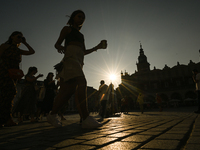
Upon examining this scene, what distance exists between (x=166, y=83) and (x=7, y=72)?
54.7m

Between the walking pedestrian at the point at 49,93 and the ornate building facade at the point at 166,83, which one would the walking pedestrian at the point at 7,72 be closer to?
the walking pedestrian at the point at 49,93

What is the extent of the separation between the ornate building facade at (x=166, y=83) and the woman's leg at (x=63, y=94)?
1953 inches

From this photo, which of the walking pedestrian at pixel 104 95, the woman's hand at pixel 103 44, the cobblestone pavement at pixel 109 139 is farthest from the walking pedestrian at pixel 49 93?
the cobblestone pavement at pixel 109 139

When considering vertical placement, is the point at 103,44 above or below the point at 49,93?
above

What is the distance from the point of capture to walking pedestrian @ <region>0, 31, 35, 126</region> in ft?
10.8

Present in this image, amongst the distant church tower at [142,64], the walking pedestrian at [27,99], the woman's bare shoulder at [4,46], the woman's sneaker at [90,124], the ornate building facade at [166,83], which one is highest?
the distant church tower at [142,64]

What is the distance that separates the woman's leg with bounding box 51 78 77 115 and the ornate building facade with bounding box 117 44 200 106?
4961cm

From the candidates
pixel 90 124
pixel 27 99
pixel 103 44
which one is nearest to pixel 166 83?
pixel 27 99

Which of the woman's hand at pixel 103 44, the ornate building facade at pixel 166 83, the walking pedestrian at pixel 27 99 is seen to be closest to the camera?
the woman's hand at pixel 103 44

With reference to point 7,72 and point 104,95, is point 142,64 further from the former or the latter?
point 7,72

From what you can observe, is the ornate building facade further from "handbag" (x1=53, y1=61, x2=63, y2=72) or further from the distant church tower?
"handbag" (x1=53, y1=61, x2=63, y2=72)

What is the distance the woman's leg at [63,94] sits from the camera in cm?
276

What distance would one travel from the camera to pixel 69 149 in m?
1.15

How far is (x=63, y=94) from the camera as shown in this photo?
9.16 ft
